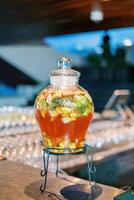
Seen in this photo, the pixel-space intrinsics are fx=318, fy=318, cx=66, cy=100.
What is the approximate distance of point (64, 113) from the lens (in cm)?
108

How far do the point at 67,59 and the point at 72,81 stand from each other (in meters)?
0.09

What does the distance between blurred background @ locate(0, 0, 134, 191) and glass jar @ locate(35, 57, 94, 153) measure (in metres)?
1.35

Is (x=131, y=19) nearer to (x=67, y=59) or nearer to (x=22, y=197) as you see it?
(x=67, y=59)

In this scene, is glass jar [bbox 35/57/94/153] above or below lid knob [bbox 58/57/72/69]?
below

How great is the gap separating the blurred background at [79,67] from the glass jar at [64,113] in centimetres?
135

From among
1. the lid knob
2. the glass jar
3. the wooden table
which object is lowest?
the wooden table

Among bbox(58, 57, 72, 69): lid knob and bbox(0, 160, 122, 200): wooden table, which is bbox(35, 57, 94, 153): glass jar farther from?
bbox(0, 160, 122, 200): wooden table

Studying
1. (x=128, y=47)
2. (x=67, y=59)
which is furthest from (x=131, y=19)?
(x=128, y=47)

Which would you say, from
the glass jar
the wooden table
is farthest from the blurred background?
the glass jar

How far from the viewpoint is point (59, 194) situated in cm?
116

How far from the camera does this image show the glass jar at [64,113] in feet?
3.56

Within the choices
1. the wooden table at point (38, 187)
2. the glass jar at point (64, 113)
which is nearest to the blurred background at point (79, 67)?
the wooden table at point (38, 187)

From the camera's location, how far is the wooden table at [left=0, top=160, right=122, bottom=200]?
113 cm

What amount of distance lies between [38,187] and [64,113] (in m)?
0.34
